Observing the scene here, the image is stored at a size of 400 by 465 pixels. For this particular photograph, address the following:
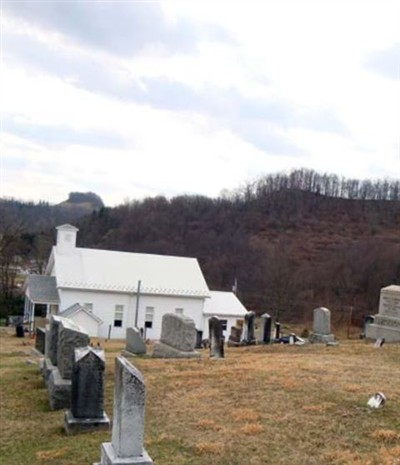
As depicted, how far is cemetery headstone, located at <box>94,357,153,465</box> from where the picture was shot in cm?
607

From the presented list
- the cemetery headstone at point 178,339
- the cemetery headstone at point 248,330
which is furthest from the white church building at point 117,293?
the cemetery headstone at point 178,339

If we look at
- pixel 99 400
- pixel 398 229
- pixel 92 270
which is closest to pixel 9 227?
pixel 92 270

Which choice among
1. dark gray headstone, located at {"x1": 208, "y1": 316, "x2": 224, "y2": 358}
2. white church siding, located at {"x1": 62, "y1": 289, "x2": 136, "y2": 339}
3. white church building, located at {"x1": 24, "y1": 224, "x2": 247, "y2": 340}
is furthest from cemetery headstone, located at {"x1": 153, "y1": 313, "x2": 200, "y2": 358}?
white church siding, located at {"x1": 62, "y1": 289, "x2": 136, "y2": 339}

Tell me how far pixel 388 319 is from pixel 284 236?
255 ft

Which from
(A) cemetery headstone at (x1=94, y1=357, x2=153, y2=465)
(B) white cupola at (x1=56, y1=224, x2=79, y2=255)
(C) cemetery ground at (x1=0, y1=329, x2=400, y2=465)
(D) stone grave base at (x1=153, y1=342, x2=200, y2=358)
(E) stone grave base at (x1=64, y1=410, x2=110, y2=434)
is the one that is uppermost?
(B) white cupola at (x1=56, y1=224, x2=79, y2=255)

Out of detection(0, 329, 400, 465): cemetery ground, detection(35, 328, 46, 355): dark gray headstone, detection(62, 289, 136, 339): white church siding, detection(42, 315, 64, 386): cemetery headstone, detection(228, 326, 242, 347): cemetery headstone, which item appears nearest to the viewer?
detection(0, 329, 400, 465): cemetery ground

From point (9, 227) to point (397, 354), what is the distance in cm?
4195

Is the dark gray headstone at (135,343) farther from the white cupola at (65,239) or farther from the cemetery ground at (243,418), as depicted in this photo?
the white cupola at (65,239)

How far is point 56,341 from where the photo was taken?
1232cm

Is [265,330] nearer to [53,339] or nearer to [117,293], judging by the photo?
[53,339]

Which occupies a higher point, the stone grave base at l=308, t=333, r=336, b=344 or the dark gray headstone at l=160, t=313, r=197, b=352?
the dark gray headstone at l=160, t=313, r=197, b=352

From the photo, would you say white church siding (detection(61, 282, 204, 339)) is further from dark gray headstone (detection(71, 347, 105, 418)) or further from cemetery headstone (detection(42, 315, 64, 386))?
dark gray headstone (detection(71, 347, 105, 418))

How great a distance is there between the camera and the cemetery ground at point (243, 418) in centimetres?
712

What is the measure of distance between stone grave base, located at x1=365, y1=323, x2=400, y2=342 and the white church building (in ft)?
55.7
